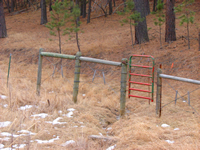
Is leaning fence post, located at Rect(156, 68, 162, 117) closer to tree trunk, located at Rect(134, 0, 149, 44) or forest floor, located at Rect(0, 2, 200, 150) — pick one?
forest floor, located at Rect(0, 2, 200, 150)

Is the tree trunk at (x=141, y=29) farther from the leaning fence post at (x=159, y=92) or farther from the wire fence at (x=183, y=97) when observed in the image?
the leaning fence post at (x=159, y=92)

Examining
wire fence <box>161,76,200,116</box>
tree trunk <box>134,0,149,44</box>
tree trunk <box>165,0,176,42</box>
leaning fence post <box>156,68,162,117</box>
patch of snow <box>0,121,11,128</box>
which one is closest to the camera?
patch of snow <box>0,121,11,128</box>

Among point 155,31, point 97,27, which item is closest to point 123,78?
point 155,31

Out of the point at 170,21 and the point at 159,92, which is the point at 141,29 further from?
the point at 159,92

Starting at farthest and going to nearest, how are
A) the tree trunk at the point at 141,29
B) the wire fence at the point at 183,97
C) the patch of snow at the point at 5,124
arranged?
the tree trunk at the point at 141,29 → the wire fence at the point at 183,97 → the patch of snow at the point at 5,124

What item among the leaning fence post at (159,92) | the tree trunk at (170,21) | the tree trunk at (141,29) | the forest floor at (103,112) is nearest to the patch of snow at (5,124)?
the forest floor at (103,112)

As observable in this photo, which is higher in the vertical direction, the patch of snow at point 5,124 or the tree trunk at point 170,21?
the tree trunk at point 170,21

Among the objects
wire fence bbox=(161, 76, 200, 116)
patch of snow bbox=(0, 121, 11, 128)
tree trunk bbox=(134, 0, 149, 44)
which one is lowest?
patch of snow bbox=(0, 121, 11, 128)

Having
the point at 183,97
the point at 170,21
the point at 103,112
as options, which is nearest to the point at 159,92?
the point at 103,112

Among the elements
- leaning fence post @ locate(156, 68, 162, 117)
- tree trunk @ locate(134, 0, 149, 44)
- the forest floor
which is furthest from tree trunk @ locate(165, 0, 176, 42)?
leaning fence post @ locate(156, 68, 162, 117)

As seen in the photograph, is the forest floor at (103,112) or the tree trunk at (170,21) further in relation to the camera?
the tree trunk at (170,21)

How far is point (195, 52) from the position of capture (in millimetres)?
9070

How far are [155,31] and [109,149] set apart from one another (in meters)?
10.5

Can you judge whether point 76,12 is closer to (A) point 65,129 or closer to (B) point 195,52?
(B) point 195,52
